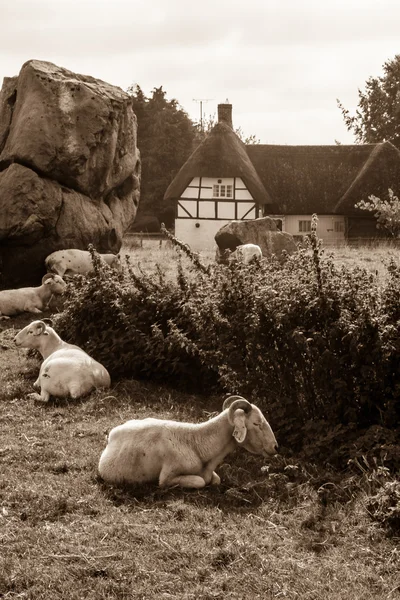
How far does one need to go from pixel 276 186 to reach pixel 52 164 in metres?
30.3

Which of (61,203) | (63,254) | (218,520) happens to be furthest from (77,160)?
(218,520)

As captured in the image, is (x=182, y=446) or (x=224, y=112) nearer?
(x=182, y=446)

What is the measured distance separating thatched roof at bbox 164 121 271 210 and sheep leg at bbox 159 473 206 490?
133ft

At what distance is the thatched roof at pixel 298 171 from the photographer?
48.2 meters

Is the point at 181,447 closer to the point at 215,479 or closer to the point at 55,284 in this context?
the point at 215,479

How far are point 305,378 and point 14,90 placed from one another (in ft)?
51.5

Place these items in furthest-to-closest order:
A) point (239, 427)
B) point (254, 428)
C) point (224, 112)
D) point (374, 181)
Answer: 1. point (224, 112)
2. point (374, 181)
3. point (254, 428)
4. point (239, 427)

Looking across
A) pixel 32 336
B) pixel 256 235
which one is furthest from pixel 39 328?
pixel 256 235

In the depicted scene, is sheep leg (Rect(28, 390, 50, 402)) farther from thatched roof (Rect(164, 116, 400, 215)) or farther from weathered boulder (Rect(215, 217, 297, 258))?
thatched roof (Rect(164, 116, 400, 215))

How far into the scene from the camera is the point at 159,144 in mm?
59906

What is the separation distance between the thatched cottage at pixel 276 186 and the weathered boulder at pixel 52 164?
2421 centimetres

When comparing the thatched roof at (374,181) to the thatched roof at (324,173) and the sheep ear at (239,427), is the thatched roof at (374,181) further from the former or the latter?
the sheep ear at (239,427)

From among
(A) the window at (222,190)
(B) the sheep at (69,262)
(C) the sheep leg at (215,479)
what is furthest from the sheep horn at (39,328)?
(A) the window at (222,190)

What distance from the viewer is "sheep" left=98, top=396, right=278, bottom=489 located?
8.38m
